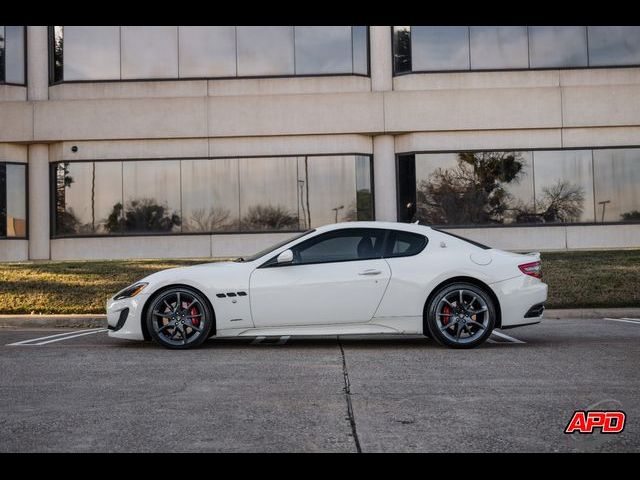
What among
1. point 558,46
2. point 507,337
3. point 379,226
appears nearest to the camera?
point 379,226

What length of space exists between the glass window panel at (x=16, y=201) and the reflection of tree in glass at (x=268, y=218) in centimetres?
561

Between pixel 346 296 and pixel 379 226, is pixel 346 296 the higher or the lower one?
the lower one

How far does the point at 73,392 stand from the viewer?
5879mm

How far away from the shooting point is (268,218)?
62.2 ft

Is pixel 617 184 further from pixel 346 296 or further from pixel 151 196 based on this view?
pixel 346 296

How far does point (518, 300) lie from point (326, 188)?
36.5 feet

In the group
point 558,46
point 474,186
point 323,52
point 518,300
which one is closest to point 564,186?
point 474,186

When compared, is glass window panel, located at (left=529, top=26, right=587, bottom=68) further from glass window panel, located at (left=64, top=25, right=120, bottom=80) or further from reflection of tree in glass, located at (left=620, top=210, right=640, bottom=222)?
glass window panel, located at (left=64, top=25, right=120, bottom=80)

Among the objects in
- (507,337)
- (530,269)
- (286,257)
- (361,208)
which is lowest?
(507,337)
